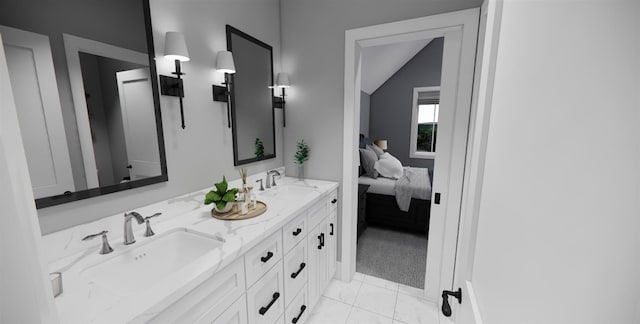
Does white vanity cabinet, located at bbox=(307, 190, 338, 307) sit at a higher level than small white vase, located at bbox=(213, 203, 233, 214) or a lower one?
lower

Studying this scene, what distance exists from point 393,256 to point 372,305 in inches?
30.8

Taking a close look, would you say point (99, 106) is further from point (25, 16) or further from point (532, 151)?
point (532, 151)

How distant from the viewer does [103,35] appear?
111 cm

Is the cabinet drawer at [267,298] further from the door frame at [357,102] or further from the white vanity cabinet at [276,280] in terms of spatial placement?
the door frame at [357,102]

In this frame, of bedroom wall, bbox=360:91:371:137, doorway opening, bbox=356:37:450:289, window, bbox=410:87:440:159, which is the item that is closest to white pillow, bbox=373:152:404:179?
doorway opening, bbox=356:37:450:289

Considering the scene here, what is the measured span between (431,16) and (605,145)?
1759 mm

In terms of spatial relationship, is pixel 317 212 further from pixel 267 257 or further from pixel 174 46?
pixel 174 46

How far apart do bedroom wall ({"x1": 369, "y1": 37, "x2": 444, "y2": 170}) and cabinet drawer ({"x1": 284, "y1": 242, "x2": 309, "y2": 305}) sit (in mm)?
4056

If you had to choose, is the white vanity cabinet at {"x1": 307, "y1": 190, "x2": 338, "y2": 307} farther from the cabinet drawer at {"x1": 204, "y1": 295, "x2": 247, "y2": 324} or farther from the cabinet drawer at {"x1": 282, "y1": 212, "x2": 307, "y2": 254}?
the cabinet drawer at {"x1": 204, "y1": 295, "x2": 247, "y2": 324}

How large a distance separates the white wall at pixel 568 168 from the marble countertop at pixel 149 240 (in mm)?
902

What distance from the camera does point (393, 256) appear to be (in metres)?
2.64

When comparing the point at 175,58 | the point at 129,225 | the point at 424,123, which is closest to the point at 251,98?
the point at 175,58

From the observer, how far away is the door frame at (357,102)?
1.62m

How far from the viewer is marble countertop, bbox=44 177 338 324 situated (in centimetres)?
71
